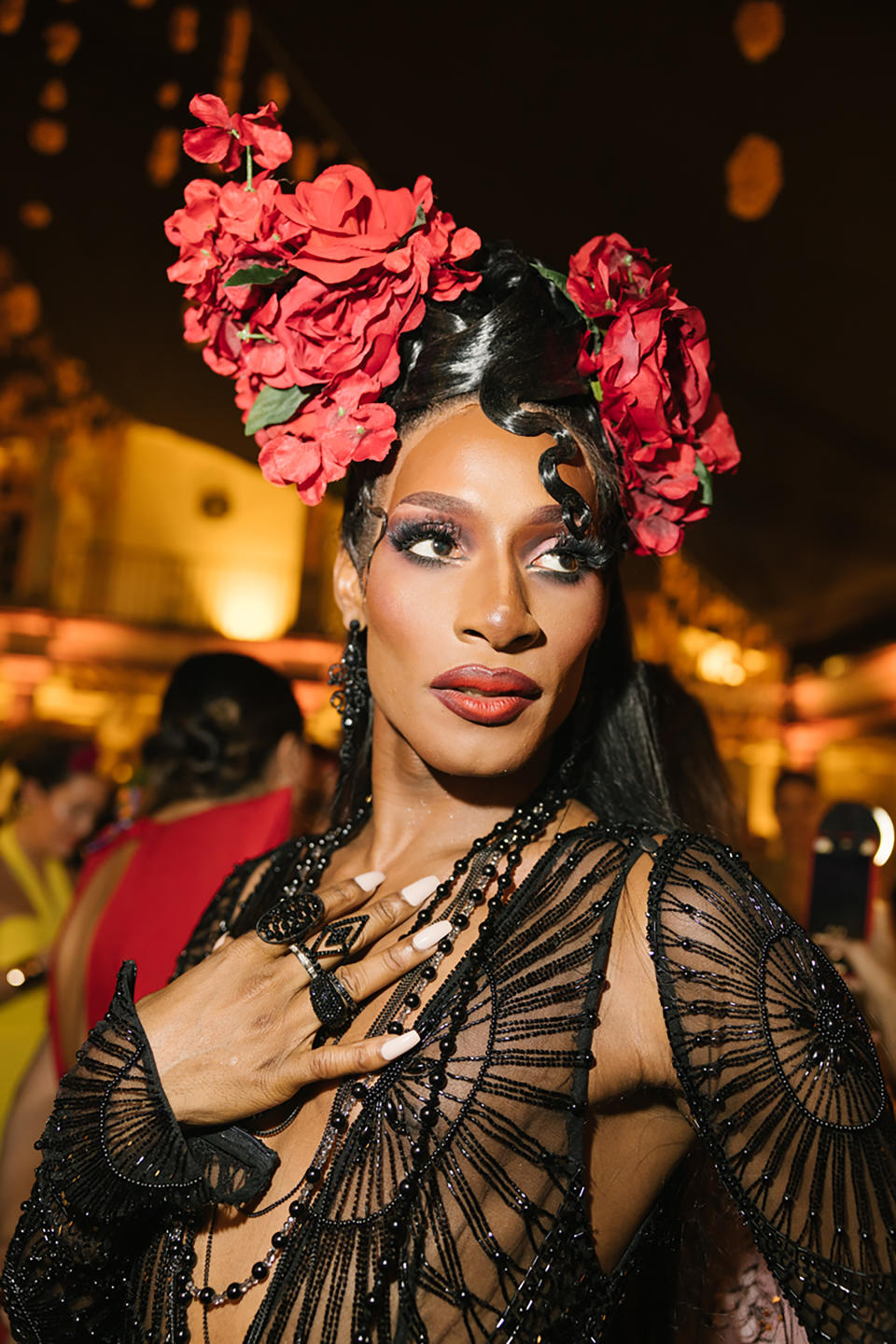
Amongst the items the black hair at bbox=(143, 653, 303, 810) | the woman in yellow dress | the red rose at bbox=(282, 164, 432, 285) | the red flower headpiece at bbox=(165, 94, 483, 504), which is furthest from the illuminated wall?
the red rose at bbox=(282, 164, 432, 285)

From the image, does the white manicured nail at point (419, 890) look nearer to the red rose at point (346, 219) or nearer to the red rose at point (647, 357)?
the red rose at point (647, 357)

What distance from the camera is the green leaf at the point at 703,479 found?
5.34 ft

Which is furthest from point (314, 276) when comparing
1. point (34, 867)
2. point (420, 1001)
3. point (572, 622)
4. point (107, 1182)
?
point (34, 867)

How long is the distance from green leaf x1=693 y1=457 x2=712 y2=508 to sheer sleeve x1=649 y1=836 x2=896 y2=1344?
0.61 meters

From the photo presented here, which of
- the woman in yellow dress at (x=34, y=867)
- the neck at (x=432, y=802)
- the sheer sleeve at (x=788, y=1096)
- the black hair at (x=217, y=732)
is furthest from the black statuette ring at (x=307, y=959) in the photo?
the woman in yellow dress at (x=34, y=867)

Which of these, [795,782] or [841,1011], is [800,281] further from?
[841,1011]

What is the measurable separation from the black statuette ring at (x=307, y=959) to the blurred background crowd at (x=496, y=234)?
0.65m

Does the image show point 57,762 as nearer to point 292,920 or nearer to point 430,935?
point 292,920

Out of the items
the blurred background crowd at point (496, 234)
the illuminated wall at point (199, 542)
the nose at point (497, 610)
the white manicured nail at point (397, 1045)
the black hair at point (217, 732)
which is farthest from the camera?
the illuminated wall at point (199, 542)

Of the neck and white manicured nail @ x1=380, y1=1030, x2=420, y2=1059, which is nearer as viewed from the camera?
→ white manicured nail @ x1=380, y1=1030, x2=420, y2=1059

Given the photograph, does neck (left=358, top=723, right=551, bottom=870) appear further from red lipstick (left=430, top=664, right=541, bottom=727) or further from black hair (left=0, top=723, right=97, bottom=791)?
black hair (left=0, top=723, right=97, bottom=791)

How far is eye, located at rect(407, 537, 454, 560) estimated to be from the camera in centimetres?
146

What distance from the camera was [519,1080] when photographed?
1.27 metres

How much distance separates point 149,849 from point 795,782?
2.84m
